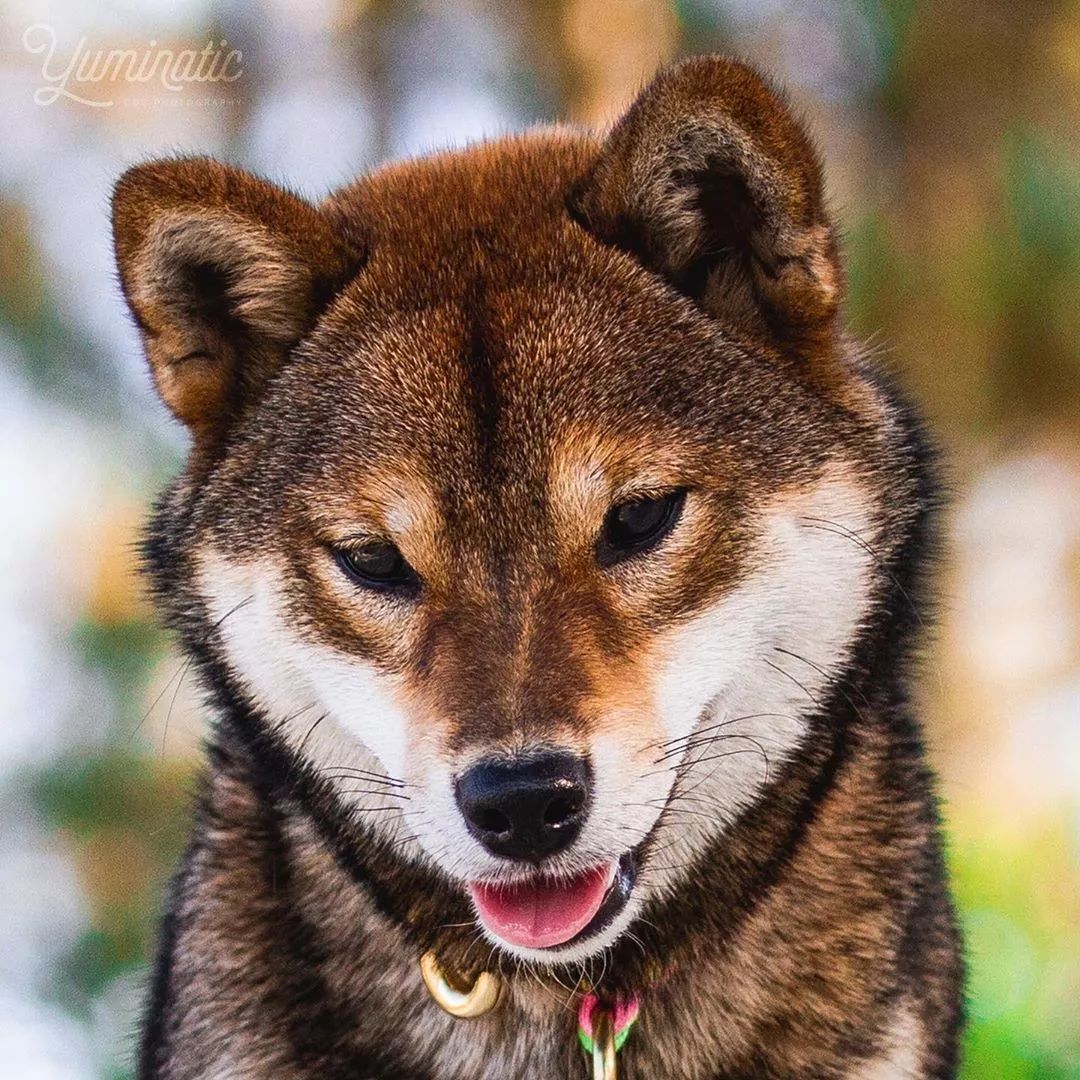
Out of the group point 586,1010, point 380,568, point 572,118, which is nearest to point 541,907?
point 586,1010

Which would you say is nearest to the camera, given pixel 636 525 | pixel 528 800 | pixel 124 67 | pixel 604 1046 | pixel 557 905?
pixel 528 800

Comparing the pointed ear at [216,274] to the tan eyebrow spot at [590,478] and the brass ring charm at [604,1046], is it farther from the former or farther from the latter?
the brass ring charm at [604,1046]

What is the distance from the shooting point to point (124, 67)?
20.7 feet

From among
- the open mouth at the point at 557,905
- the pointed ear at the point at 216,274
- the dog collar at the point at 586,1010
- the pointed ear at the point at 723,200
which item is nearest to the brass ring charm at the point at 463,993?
the dog collar at the point at 586,1010

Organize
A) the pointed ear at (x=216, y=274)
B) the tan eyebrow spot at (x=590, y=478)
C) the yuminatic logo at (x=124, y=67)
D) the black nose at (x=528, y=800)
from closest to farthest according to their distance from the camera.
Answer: the black nose at (x=528, y=800), the tan eyebrow spot at (x=590, y=478), the pointed ear at (x=216, y=274), the yuminatic logo at (x=124, y=67)

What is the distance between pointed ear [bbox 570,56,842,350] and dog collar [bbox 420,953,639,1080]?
1212 millimetres

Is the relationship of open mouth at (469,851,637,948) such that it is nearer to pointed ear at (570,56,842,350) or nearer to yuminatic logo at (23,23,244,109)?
pointed ear at (570,56,842,350)

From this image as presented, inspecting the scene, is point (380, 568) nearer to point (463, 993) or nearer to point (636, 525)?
point (636, 525)

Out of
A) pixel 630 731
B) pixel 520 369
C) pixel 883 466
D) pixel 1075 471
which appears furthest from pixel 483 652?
pixel 1075 471

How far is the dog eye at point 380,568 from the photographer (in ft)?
7.47

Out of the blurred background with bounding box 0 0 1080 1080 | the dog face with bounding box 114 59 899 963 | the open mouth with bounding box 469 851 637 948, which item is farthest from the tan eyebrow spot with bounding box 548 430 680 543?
the blurred background with bounding box 0 0 1080 1080

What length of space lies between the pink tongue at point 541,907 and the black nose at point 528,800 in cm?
13

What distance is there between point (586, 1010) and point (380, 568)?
85 centimetres

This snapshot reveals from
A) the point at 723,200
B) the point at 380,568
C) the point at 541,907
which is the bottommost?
the point at 541,907
